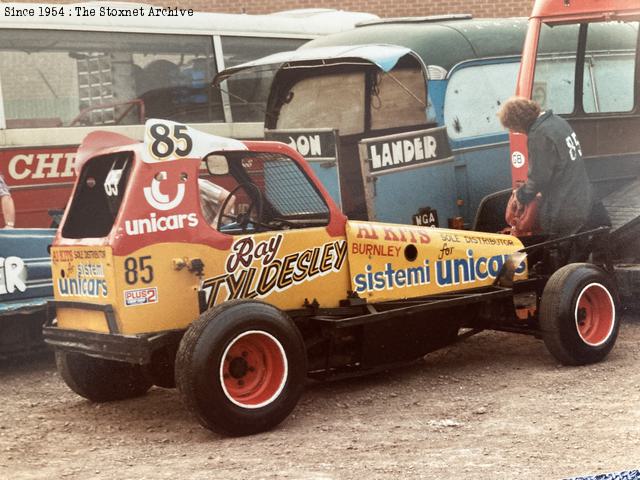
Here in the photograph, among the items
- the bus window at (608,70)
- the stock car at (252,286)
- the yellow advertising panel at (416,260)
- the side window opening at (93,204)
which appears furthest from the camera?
the bus window at (608,70)

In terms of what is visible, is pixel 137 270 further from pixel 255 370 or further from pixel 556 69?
pixel 556 69

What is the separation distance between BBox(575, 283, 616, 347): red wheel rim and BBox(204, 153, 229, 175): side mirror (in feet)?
8.34

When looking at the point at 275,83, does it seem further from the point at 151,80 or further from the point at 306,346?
the point at 306,346

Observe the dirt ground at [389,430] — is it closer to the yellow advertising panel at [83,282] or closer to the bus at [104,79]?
the yellow advertising panel at [83,282]

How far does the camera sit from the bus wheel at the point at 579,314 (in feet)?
26.5

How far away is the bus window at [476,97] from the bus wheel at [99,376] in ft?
14.1

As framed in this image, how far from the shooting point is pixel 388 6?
20.7 meters

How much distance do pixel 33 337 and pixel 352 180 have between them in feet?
10.4

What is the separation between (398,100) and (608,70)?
6.15ft

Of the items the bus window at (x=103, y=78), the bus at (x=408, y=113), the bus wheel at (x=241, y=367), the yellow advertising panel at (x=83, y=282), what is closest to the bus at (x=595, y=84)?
the bus at (x=408, y=113)

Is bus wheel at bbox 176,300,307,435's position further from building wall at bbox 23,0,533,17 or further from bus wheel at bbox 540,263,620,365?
building wall at bbox 23,0,533,17

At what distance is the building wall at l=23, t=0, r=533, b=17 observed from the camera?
1995cm

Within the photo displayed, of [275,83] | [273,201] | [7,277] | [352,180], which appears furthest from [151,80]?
[273,201]

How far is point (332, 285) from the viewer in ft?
24.7
